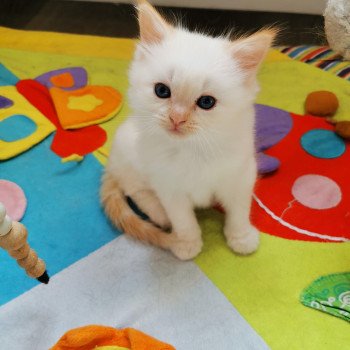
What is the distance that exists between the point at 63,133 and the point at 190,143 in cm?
83

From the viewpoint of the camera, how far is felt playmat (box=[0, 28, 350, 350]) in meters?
1.14

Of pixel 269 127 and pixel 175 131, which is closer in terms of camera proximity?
pixel 175 131

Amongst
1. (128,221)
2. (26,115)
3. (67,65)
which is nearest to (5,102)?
(26,115)

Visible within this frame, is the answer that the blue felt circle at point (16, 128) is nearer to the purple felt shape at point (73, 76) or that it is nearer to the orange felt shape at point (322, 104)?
the purple felt shape at point (73, 76)

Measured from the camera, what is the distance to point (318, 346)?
42.6 inches

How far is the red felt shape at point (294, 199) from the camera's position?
1353mm

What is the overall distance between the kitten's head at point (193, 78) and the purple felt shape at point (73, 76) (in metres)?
0.98

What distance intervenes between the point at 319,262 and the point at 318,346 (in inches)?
10.3

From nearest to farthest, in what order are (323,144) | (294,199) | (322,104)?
(294,199) < (323,144) < (322,104)

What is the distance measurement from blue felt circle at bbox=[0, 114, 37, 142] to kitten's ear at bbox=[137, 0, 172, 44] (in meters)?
0.85

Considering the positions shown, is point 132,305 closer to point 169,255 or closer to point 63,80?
point 169,255

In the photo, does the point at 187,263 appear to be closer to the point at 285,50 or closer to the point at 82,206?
the point at 82,206

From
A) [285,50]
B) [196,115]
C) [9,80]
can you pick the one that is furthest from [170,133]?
[285,50]

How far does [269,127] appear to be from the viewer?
1.69 metres
